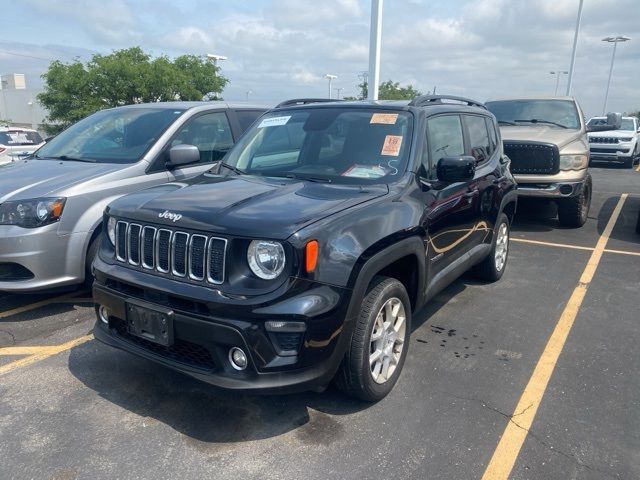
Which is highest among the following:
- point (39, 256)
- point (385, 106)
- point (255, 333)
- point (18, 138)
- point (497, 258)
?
point (385, 106)

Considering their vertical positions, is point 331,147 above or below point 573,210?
above

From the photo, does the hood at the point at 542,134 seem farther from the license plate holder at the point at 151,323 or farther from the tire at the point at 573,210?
the license plate holder at the point at 151,323

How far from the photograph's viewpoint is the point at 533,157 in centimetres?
774

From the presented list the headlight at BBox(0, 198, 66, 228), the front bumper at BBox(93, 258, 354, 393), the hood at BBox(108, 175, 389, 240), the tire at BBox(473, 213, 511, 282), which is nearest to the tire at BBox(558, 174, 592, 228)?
the tire at BBox(473, 213, 511, 282)

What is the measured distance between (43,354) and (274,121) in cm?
258

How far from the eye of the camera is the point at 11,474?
2.58m

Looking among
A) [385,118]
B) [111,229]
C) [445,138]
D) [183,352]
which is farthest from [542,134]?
[183,352]

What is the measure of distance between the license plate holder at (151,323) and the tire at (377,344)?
0.99 metres

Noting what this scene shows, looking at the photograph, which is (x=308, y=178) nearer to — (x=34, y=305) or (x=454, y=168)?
(x=454, y=168)

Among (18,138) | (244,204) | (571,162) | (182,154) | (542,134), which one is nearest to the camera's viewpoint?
(244,204)

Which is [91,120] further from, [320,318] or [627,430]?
[627,430]

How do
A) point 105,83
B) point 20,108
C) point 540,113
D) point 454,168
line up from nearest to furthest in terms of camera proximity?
point 454,168 → point 540,113 → point 105,83 → point 20,108

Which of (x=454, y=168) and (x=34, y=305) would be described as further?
(x=34, y=305)

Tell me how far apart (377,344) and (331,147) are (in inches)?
60.0
